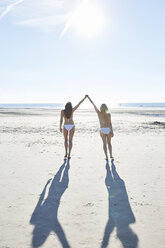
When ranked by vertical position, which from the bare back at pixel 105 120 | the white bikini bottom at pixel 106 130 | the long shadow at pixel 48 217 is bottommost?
the long shadow at pixel 48 217

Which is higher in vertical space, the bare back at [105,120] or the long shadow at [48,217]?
the bare back at [105,120]

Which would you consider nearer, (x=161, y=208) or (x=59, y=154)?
(x=161, y=208)

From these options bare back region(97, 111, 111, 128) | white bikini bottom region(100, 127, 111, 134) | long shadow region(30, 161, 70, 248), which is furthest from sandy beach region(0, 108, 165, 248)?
bare back region(97, 111, 111, 128)

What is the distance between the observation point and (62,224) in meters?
4.30

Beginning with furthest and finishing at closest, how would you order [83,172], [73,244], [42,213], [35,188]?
[83,172]
[35,188]
[42,213]
[73,244]

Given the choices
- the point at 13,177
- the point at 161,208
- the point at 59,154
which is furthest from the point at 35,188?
the point at 59,154

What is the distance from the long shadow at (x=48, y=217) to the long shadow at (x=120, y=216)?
2.66ft

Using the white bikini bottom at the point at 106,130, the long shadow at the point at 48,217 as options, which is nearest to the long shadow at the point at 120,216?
the long shadow at the point at 48,217

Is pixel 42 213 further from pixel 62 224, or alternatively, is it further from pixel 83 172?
pixel 83 172

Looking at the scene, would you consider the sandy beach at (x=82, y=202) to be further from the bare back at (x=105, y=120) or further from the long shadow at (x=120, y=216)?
the bare back at (x=105, y=120)

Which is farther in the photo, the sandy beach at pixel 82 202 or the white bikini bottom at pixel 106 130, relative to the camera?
the white bikini bottom at pixel 106 130

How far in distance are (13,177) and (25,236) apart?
3.42m

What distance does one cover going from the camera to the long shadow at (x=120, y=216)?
3832mm

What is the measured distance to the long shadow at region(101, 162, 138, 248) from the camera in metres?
3.83
